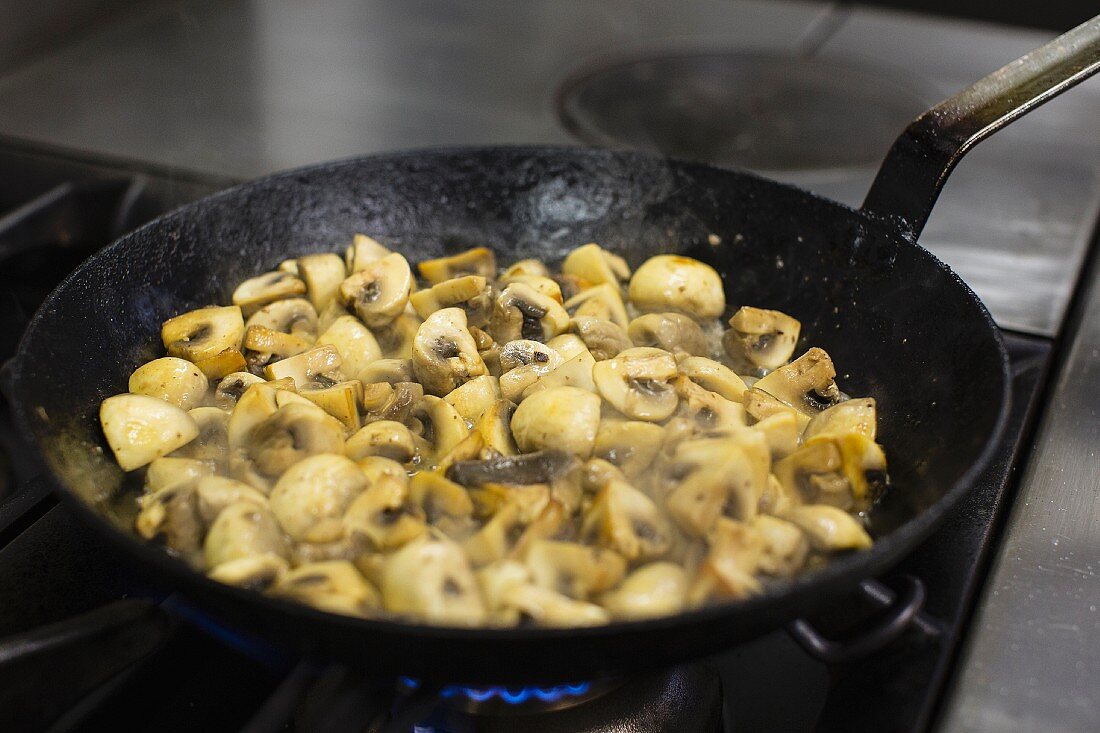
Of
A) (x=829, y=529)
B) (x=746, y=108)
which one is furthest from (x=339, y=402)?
(x=746, y=108)

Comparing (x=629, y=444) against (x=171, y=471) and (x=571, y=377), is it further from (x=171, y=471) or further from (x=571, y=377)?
(x=171, y=471)

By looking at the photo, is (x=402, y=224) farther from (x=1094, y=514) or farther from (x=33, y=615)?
(x=1094, y=514)

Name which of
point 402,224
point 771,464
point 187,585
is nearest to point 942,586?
point 771,464

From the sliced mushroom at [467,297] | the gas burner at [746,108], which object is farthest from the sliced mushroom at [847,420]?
the gas burner at [746,108]

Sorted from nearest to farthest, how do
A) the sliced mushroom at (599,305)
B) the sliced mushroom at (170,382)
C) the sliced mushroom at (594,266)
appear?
the sliced mushroom at (170,382)
the sliced mushroom at (599,305)
the sliced mushroom at (594,266)

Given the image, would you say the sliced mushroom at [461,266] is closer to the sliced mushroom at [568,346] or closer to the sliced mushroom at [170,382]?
the sliced mushroom at [568,346]

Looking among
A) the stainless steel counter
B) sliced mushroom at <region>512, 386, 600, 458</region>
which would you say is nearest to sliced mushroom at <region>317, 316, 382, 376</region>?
sliced mushroom at <region>512, 386, 600, 458</region>

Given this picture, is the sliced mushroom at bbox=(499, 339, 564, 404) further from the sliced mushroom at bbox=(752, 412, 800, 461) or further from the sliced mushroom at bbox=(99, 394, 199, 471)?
the sliced mushroom at bbox=(99, 394, 199, 471)
